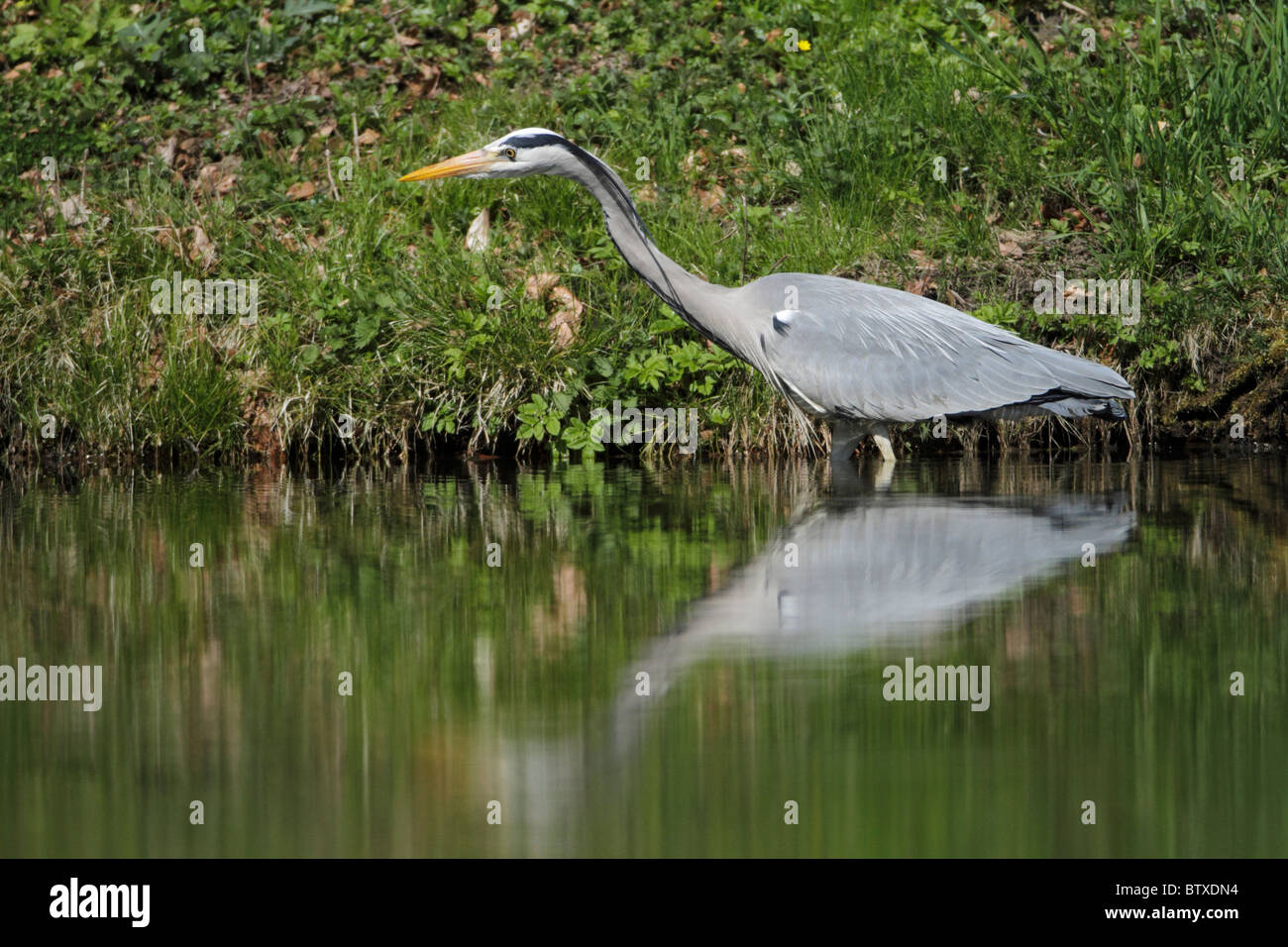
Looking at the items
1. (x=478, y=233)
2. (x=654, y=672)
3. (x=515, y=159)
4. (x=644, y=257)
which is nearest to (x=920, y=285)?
(x=644, y=257)

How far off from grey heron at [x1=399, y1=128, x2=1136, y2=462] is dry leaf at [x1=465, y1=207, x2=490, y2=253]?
4.46 ft

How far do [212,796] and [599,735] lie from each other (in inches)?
38.2

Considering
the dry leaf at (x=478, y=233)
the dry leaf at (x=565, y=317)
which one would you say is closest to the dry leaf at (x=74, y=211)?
the dry leaf at (x=478, y=233)

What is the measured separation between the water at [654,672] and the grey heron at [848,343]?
0.51 m

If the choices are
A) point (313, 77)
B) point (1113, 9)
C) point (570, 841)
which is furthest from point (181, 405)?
point (1113, 9)

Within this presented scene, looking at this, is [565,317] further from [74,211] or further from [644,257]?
[74,211]

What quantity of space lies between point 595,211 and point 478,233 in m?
0.77

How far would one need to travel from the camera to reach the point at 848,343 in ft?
24.6

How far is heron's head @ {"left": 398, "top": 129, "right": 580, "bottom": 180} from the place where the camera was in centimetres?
766

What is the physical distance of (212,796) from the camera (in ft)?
11.0

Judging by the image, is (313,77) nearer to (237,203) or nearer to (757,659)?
(237,203)

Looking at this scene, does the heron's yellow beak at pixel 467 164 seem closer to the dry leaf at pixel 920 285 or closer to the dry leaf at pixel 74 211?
the dry leaf at pixel 920 285

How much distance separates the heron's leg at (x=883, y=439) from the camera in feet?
25.7

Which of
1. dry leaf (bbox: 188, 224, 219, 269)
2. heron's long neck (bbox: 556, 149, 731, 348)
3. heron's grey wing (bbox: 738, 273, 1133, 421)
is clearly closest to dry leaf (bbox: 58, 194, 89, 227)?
dry leaf (bbox: 188, 224, 219, 269)
